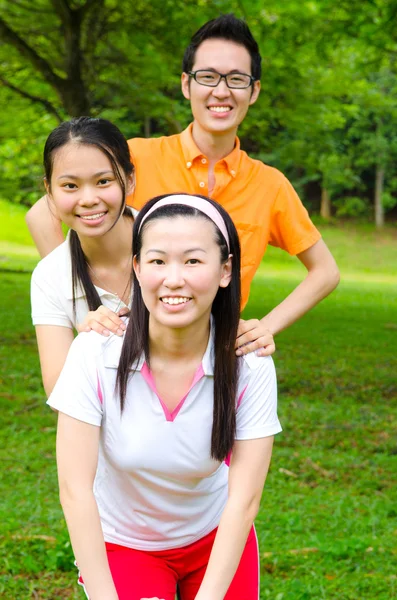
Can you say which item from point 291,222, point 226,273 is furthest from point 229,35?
point 226,273

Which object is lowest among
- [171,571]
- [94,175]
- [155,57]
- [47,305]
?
[171,571]

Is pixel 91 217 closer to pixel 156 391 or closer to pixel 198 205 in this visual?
pixel 198 205

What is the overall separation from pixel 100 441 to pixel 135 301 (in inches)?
15.9

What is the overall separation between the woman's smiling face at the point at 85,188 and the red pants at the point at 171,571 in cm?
96

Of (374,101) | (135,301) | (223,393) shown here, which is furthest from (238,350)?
(374,101)

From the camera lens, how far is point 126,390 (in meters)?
2.18

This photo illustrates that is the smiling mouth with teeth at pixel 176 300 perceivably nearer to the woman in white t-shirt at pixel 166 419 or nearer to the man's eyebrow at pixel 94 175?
the woman in white t-shirt at pixel 166 419

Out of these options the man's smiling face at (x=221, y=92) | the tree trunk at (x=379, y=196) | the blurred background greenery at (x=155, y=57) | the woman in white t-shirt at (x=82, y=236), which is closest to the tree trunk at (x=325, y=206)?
the tree trunk at (x=379, y=196)

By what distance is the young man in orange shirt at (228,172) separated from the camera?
2891 millimetres

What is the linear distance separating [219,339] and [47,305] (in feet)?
1.93

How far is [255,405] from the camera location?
7.46ft

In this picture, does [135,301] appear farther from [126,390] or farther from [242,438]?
[242,438]

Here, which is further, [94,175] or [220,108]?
[220,108]

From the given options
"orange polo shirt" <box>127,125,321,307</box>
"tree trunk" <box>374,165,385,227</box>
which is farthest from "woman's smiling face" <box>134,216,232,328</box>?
"tree trunk" <box>374,165,385,227</box>
